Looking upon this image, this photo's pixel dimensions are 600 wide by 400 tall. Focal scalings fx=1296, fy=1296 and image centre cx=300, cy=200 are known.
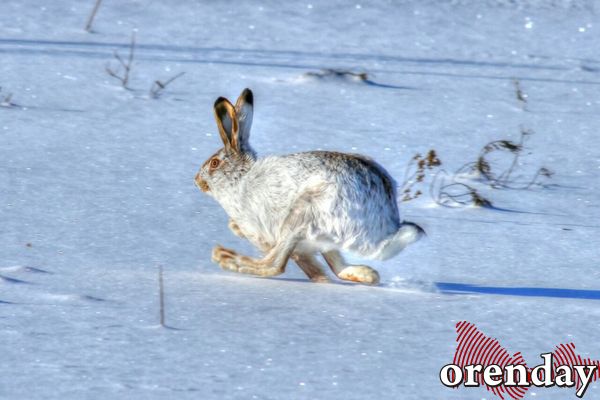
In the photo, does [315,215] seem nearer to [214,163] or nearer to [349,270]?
[349,270]

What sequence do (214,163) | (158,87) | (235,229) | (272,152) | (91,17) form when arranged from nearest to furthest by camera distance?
(235,229) → (214,163) → (272,152) → (158,87) → (91,17)

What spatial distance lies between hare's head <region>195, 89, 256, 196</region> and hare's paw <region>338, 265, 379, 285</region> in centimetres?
60

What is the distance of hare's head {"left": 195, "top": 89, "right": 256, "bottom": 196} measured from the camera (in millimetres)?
4891

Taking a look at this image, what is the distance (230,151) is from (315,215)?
2.12 ft

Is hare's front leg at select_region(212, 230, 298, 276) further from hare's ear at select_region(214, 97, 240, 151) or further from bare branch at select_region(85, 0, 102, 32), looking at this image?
bare branch at select_region(85, 0, 102, 32)

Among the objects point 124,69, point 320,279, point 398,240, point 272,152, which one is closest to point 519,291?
point 398,240

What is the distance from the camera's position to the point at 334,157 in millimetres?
4562

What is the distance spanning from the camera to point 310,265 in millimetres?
4629

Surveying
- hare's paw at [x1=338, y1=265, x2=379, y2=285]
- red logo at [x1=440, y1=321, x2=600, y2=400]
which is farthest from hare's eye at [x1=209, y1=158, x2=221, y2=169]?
red logo at [x1=440, y1=321, x2=600, y2=400]

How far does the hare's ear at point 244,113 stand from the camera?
4.91 m

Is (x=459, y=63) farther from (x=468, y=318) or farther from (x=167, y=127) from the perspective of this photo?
(x=468, y=318)

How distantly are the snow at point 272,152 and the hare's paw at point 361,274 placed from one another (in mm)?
109

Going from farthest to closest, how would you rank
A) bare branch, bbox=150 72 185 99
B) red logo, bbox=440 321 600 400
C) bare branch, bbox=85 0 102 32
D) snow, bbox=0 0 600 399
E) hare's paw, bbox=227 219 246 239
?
bare branch, bbox=85 0 102 32 < bare branch, bbox=150 72 185 99 < hare's paw, bbox=227 219 246 239 < snow, bbox=0 0 600 399 < red logo, bbox=440 321 600 400

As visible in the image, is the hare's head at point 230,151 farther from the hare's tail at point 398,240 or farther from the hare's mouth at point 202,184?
the hare's tail at point 398,240
